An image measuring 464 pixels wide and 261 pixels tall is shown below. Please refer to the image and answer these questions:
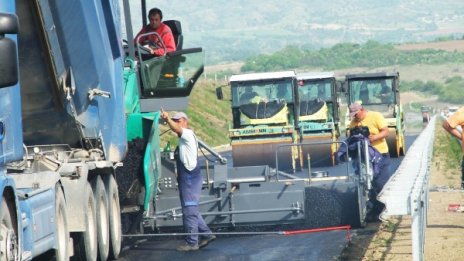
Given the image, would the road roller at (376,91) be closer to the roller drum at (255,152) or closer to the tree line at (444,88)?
the roller drum at (255,152)

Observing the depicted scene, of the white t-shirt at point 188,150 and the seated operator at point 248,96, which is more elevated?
the seated operator at point 248,96

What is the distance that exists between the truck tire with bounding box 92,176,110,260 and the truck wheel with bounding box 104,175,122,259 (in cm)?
40

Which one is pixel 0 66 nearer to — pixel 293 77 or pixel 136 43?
pixel 136 43

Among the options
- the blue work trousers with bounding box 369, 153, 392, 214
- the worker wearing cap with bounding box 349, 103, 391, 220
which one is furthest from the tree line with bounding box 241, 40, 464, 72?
the worker wearing cap with bounding box 349, 103, 391, 220

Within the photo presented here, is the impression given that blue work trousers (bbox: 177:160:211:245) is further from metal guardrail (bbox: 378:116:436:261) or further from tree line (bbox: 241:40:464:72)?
tree line (bbox: 241:40:464:72)

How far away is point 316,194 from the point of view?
18594 mm

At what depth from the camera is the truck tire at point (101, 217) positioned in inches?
578

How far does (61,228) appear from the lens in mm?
12930

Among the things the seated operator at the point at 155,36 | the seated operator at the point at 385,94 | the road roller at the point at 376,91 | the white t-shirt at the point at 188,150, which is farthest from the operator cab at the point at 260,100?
the white t-shirt at the point at 188,150

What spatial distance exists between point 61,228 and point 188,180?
12.1ft

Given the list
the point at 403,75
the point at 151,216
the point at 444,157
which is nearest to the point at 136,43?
the point at 151,216

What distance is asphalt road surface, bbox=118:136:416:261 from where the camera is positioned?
50.6 feet

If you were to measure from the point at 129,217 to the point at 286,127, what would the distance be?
49.7 ft

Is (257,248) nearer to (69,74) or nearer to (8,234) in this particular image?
(69,74)
